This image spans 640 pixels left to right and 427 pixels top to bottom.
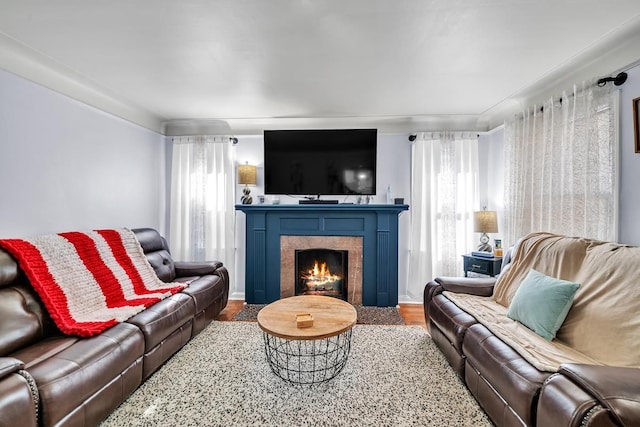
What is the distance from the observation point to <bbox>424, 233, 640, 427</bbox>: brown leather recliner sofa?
3.59 feet

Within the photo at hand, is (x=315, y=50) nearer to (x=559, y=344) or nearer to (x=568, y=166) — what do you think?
(x=568, y=166)

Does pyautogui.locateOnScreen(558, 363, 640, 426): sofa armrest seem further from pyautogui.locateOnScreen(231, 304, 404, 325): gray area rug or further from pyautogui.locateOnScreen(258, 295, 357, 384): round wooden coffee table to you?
pyautogui.locateOnScreen(231, 304, 404, 325): gray area rug

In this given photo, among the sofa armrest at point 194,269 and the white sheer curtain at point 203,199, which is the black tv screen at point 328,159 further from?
the sofa armrest at point 194,269

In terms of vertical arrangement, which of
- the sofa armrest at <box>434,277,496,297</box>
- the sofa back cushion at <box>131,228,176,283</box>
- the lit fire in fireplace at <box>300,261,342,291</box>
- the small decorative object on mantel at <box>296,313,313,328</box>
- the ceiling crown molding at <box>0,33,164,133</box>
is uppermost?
the ceiling crown molding at <box>0,33,164,133</box>

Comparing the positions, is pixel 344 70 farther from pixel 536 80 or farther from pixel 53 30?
pixel 53 30

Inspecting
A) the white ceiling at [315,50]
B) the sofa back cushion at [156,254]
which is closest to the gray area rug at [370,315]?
the sofa back cushion at [156,254]

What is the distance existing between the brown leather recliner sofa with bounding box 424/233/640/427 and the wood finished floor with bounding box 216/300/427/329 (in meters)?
0.80

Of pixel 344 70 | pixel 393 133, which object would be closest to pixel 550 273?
pixel 344 70

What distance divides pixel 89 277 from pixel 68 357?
0.93m

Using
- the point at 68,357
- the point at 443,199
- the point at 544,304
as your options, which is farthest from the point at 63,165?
the point at 443,199

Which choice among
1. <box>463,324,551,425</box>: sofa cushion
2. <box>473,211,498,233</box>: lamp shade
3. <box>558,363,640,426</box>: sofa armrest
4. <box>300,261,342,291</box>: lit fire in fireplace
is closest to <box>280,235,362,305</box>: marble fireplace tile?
<box>300,261,342,291</box>: lit fire in fireplace

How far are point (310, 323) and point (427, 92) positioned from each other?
252 centimetres

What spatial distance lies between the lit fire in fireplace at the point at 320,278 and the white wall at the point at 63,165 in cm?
224

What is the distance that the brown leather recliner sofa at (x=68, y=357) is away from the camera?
4.16ft
